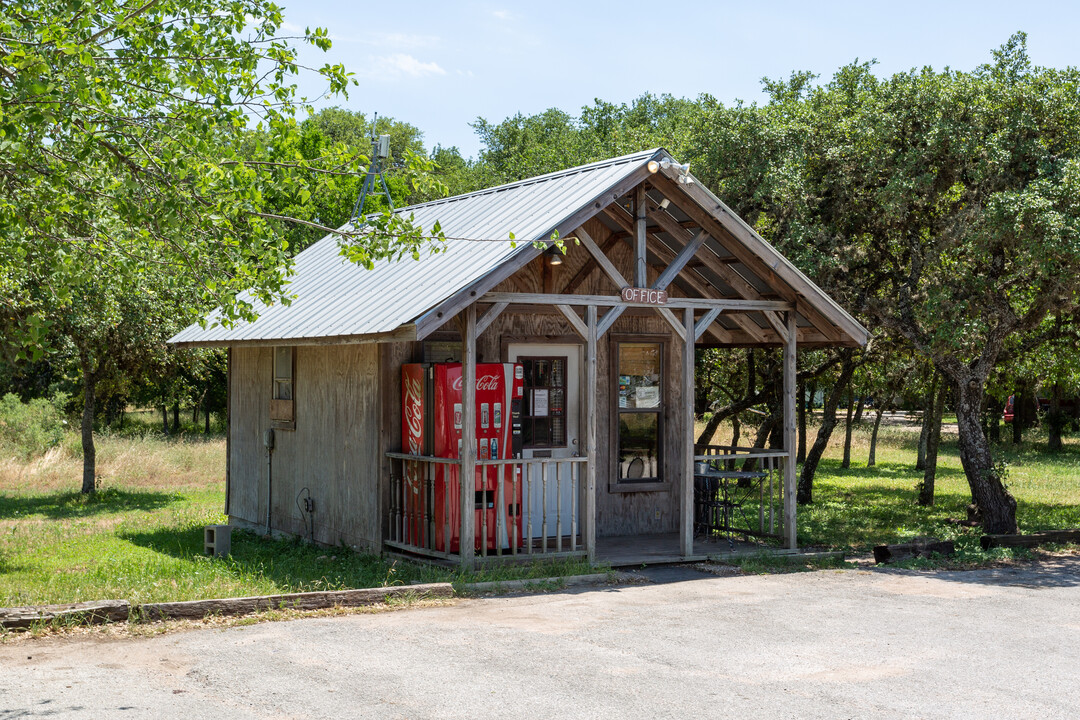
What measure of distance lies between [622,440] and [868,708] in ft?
25.2

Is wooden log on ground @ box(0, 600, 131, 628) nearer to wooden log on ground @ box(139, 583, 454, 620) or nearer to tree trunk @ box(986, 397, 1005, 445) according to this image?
wooden log on ground @ box(139, 583, 454, 620)

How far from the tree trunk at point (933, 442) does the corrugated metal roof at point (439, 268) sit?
8.91m

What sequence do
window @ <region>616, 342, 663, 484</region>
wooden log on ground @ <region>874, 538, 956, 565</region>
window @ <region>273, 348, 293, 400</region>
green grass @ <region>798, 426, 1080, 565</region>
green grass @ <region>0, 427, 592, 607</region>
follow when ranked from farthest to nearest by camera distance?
green grass @ <region>798, 426, 1080, 565</region>
window @ <region>273, 348, 293, 400</region>
window @ <region>616, 342, 663, 484</region>
wooden log on ground @ <region>874, 538, 956, 565</region>
green grass @ <region>0, 427, 592, 607</region>

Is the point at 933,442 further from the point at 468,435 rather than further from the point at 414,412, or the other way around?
the point at 468,435

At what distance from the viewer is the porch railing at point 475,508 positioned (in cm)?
1123

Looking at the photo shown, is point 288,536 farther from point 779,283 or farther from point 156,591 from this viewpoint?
point 779,283

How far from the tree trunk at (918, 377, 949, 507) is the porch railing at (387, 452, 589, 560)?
31.0 ft

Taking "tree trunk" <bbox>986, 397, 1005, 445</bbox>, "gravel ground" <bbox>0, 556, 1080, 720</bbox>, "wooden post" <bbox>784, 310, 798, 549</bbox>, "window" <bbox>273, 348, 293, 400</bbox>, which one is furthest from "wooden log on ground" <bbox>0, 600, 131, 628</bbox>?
"tree trunk" <bbox>986, 397, 1005, 445</bbox>

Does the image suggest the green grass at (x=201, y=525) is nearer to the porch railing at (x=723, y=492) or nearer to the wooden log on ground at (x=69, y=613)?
the wooden log on ground at (x=69, y=613)

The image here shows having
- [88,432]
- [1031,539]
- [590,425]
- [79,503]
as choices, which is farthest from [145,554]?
[1031,539]

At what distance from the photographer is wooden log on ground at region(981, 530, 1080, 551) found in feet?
44.4

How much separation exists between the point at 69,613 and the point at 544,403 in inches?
237

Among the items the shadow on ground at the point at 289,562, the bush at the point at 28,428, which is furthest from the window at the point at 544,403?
the bush at the point at 28,428

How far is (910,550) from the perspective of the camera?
12898 millimetres
